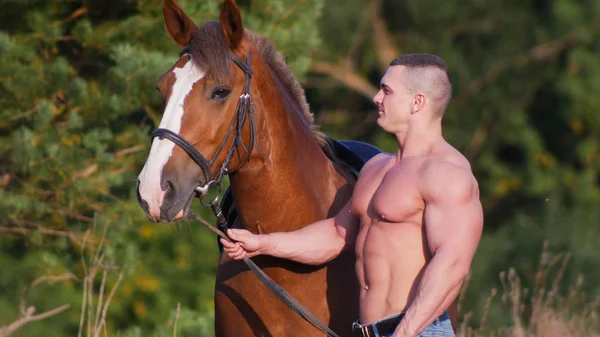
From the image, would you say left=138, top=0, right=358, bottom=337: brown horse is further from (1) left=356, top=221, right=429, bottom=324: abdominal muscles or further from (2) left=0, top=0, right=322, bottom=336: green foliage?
(2) left=0, top=0, right=322, bottom=336: green foliage

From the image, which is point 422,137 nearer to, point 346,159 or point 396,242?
point 396,242

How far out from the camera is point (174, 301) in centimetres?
1118

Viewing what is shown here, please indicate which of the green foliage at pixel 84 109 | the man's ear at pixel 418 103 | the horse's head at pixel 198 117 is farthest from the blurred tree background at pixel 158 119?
the man's ear at pixel 418 103

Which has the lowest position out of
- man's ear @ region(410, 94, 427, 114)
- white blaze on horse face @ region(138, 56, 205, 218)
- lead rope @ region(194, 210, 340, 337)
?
lead rope @ region(194, 210, 340, 337)

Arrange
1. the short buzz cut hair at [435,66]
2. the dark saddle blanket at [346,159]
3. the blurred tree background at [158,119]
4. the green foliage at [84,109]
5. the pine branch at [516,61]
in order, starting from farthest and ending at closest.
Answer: the pine branch at [516,61] → the blurred tree background at [158,119] → the green foliage at [84,109] → the dark saddle blanket at [346,159] → the short buzz cut hair at [435,66]

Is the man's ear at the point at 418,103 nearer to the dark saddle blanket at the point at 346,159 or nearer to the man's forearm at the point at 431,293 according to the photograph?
the man's forearm at the point at 431,293

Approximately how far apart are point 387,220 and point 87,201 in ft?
→ 14.0

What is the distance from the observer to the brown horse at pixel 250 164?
3879 mm

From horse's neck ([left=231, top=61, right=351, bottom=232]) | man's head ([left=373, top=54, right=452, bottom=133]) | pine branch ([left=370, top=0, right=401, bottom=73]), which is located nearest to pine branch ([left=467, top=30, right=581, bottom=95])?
pine branch ([left=370, top=0, right=401, bottom=73])

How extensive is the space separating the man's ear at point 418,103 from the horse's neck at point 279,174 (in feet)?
2.13

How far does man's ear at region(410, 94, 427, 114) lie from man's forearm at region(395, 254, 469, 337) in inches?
24.6

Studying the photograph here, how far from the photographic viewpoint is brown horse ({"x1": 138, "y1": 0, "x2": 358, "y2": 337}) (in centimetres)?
388

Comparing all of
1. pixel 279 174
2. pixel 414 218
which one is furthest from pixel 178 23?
pixel 414 218

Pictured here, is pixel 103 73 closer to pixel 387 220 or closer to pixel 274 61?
pixel 274 61
